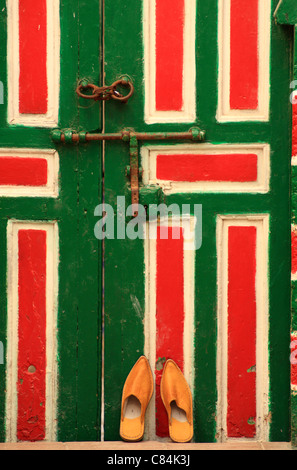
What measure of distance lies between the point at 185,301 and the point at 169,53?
3.46 ft

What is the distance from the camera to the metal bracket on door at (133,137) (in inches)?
102

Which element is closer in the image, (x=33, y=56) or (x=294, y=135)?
(x=294, y=135)

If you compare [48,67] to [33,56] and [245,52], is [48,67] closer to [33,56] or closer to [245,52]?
[33,56]

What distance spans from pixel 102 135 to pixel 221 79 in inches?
21.9

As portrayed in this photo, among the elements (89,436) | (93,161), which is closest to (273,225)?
(93,161)

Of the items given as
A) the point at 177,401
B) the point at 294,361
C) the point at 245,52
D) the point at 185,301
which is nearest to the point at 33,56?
the point at 245,52

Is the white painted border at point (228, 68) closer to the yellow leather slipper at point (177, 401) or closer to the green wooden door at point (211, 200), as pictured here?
the green wooden door at point (211, 200)

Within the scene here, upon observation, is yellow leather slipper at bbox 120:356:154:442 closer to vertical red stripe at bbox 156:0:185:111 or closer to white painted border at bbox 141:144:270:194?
white painted border at bbox 141:144:270:194

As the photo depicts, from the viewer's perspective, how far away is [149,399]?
2.61 metres

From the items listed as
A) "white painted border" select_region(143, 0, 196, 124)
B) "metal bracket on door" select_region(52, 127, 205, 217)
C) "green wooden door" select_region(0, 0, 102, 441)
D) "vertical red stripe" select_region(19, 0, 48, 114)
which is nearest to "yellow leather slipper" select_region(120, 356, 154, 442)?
"green wooden door" select_region(0, 0, 102, 441)

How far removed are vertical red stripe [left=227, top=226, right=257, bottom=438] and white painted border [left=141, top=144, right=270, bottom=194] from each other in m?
0.18

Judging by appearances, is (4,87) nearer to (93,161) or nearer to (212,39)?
(93,161)

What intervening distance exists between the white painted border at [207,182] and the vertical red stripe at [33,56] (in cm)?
50

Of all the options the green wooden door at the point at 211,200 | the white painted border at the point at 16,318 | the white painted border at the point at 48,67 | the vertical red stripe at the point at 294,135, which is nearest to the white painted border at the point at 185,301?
the green wooden door at the point at 211,200
